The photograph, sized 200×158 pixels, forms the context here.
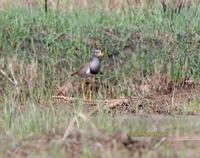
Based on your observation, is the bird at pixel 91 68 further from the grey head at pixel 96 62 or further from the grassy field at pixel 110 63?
the grassy field at pixel 110 63

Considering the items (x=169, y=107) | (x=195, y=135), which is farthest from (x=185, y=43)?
(x=195, y=135)

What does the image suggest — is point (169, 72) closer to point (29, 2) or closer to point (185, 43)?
point (185, 43)

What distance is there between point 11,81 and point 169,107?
6.25 feet

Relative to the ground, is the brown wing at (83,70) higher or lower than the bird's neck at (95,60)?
lower

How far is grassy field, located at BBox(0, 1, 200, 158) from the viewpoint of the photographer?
9570 mm

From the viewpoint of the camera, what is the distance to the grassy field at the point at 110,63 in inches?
377

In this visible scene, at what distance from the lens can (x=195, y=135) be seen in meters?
7.32

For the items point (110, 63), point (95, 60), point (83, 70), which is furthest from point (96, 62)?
point (110, 63)

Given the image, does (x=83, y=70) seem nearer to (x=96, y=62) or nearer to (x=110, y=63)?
(x=96, y=62)

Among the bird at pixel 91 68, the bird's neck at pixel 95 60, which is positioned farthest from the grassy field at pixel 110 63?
the bird's neck at pixel 95 60

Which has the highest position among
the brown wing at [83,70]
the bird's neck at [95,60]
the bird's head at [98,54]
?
the bird's head at [98,54]

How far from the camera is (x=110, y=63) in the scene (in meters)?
10.9

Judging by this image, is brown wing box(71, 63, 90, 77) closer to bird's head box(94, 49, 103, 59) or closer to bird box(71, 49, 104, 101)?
bird box(71, 49, 104, 101)

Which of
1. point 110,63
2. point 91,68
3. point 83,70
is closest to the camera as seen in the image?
point 91,68
